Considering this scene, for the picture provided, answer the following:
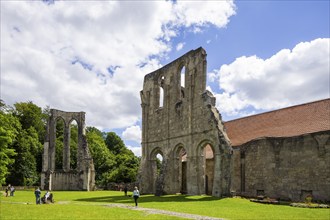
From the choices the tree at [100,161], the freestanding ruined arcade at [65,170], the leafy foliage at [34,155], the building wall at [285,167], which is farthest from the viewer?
the tree at [100,161]

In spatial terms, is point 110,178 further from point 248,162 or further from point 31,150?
point 248,162

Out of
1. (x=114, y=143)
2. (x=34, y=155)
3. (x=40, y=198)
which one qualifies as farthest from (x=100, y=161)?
(x=40, y=198)

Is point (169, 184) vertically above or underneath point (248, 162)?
underneath

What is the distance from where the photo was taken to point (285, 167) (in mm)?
26656

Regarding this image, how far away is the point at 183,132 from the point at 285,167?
28.2 feet

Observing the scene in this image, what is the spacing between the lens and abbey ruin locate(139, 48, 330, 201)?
25.2 m

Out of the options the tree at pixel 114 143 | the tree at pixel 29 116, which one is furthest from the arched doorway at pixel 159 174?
the tree at pixel 114 143

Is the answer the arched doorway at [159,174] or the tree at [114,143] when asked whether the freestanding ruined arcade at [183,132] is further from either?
the tree at [114,143]

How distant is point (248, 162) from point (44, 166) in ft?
87.6

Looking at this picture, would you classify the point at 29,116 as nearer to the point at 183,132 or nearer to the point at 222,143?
the point at 183,132

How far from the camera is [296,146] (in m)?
26.0

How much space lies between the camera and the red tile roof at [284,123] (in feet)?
88.0

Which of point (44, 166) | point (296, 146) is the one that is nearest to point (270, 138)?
point (296, 146)

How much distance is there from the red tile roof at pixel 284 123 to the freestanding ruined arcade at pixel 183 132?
13.3 feet
